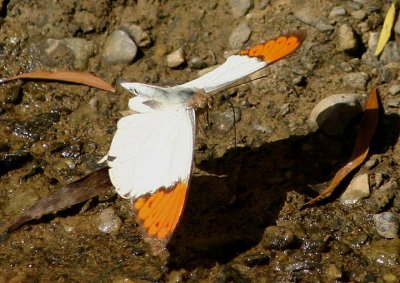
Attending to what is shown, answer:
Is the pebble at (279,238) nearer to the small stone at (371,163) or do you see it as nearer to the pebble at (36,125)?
the small stone at (371,163)

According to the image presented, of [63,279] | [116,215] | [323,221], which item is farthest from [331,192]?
[63,279]

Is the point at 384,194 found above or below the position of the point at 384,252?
above

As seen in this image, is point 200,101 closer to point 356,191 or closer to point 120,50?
point 356,191

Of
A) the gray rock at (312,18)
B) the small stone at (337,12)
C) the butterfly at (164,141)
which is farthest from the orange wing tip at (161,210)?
the small stone at (337,12)

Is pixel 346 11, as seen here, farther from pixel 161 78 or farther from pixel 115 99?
pixel 115 99

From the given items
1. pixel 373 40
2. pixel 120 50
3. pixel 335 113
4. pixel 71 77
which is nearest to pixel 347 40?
pixel 373 40

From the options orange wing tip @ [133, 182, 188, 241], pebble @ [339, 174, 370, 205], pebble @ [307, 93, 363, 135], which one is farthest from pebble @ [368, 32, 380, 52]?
orange wing tip @ [133, 182, 188, 241]
